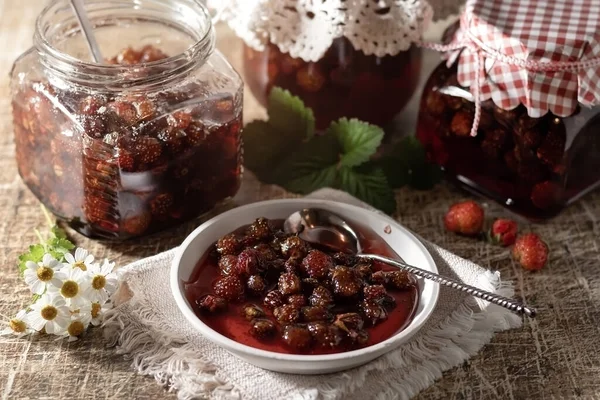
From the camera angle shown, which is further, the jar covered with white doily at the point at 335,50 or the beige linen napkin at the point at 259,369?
the jar covered with white doily at the point at 335,50

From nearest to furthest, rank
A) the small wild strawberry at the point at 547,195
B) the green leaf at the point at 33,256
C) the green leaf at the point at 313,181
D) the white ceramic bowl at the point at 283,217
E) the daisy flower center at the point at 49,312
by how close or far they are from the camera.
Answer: the white ceramic bowl at the point at 283,217, the daisy flower center at the point at 49,312, the green leaf at the point at 33,256, the small wild strawberry at the point at 547,195, the green leaf at the point at 313,181

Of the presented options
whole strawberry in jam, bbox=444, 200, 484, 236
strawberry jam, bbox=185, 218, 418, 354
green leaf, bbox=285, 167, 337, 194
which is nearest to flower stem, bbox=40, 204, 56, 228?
strawberry jam, bbox=185, 218, 418, 354

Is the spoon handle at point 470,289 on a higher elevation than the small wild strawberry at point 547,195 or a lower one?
higher

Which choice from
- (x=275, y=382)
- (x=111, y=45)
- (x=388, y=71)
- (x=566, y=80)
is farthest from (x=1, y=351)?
(x=566, y=80)

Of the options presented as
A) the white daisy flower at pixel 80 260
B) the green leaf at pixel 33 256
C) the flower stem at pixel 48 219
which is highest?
the white daisy flower at pixel 80 260

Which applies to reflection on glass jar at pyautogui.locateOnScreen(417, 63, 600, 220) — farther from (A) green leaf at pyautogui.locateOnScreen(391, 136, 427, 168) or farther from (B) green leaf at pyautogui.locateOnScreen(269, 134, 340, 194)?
(B) green leaf at pyautogui.locateOnScreen(269, 134, 340, 194)

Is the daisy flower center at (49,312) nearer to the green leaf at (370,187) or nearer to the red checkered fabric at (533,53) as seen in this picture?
the green leaf at (370,187)

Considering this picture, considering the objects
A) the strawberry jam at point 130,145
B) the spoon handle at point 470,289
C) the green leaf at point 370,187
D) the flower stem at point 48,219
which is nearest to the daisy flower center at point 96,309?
the strawberry jam at point 130,145

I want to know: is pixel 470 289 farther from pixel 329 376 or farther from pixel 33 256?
pixel 33 256
